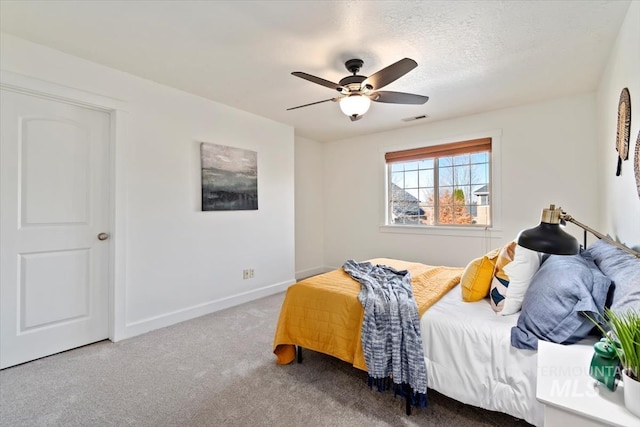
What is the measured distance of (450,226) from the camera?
405 cm

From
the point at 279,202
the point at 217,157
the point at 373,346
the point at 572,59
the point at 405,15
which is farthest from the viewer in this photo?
the point at 279,202

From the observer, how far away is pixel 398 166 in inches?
183

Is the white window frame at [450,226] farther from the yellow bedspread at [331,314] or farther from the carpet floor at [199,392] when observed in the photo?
the carpet floor at [199,392]

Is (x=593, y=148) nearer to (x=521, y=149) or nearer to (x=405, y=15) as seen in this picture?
(x=521, y=149)

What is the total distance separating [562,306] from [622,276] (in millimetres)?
287

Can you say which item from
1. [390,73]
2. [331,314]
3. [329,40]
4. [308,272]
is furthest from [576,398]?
[308,272]

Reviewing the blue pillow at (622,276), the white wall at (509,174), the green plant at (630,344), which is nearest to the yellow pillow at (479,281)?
the blue pillow at (622,276)

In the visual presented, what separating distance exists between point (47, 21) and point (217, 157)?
1.69 m

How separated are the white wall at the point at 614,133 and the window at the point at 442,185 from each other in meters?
1.13

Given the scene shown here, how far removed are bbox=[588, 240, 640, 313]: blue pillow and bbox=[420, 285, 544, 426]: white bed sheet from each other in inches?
16.3

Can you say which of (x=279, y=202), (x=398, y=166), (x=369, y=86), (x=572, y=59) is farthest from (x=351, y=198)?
(x=572, y=59)

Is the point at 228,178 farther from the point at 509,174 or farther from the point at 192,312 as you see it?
the point at 509,174

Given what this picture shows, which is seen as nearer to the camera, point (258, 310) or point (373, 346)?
Result: point (373, 346)

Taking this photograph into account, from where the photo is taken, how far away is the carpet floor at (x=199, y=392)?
168 cm
